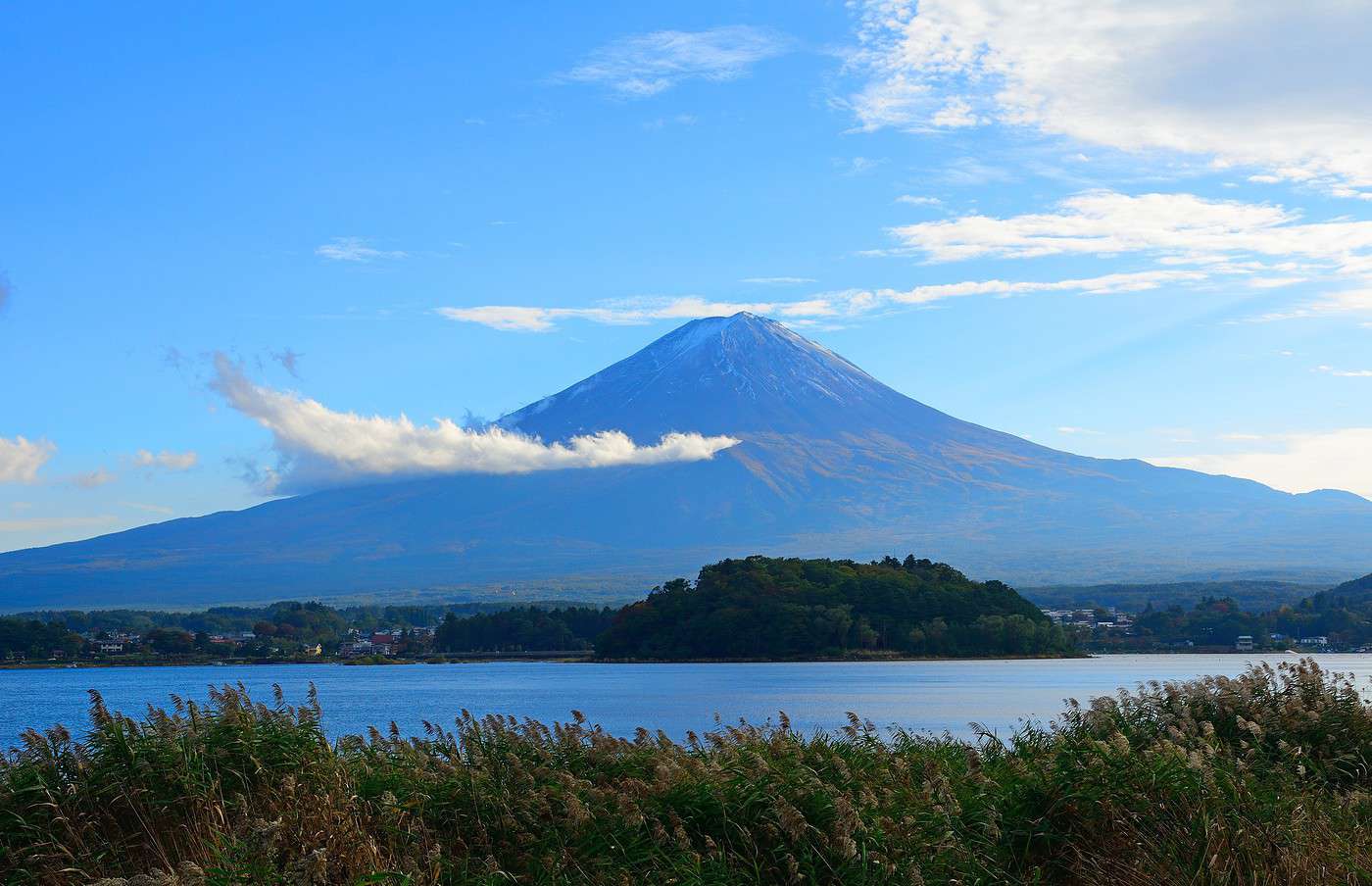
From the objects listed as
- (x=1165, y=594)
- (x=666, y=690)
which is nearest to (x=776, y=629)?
(x=666, y=690)

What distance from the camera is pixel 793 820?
9.23 m

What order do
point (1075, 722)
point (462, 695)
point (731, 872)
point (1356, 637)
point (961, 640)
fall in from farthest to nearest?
point (1356, 637)
point (961, 640)
point (462, 695)
point (1075, 722)
point (731, 872)

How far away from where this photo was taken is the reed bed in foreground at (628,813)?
891 centimetres

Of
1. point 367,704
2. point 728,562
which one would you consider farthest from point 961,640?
point 367,704

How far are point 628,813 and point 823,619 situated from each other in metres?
76.1

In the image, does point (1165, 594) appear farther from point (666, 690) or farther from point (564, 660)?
point (666, 690)

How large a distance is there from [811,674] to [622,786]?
63.2 metres

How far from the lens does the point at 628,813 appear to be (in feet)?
31.0

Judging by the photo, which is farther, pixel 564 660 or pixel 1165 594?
pixel 1165 594

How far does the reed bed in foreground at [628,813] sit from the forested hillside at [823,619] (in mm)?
74438

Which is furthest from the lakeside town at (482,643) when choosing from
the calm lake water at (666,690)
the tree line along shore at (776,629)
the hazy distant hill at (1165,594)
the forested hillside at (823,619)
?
the hazy distant hill at (1165,594)

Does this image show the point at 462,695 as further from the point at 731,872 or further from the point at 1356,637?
the point at 1356,637

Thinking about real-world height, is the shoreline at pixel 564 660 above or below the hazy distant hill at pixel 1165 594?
below

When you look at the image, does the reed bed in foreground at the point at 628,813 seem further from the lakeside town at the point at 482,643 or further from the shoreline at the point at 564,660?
the lakeside town at the point at 482,643
